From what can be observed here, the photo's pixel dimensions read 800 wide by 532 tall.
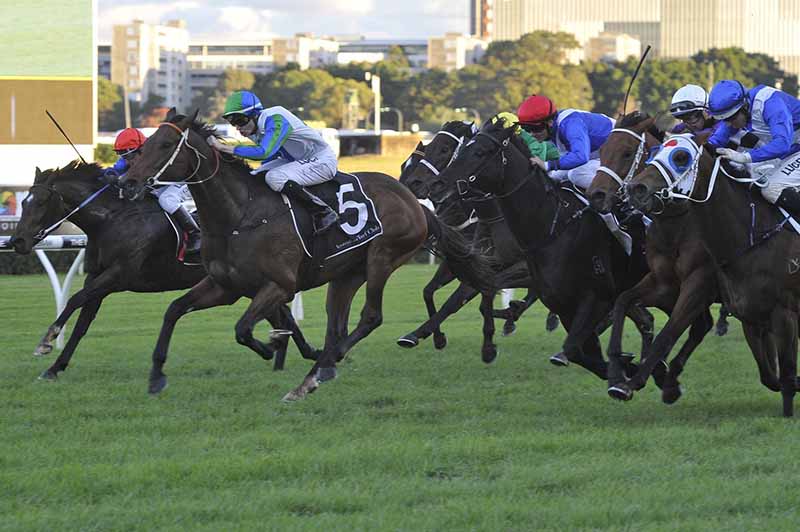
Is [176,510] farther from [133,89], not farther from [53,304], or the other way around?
[133,89]

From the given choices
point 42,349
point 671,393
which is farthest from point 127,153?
point 671,393

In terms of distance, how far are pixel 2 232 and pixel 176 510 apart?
1152 cm

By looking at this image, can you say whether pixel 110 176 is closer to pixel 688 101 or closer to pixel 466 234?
pixel 466 234

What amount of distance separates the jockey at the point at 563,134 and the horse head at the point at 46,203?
305 cm

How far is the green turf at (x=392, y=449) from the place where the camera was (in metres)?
4.96

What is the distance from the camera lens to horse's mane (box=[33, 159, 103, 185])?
9.31m

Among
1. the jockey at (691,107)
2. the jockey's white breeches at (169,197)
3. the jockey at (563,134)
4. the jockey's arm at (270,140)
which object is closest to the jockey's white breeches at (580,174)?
the jockey at (563,134)

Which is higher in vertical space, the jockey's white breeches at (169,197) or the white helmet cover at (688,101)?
the white helmet cover at (688,101)

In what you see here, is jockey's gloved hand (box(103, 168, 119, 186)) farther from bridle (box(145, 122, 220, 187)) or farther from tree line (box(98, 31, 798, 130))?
tree line (box(98, 31, 798, 130))

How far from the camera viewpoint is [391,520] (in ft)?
16.0

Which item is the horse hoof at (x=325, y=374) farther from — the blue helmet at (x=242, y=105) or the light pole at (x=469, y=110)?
the light pole at (x=469, y=110)

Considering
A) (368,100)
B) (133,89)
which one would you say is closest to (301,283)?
(368,100)

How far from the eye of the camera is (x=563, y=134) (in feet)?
25.7

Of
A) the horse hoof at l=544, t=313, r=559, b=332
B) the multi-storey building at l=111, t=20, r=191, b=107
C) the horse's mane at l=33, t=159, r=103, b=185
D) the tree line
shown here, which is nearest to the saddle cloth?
the horse's mane at l=33, t=159, r=103, b=185
